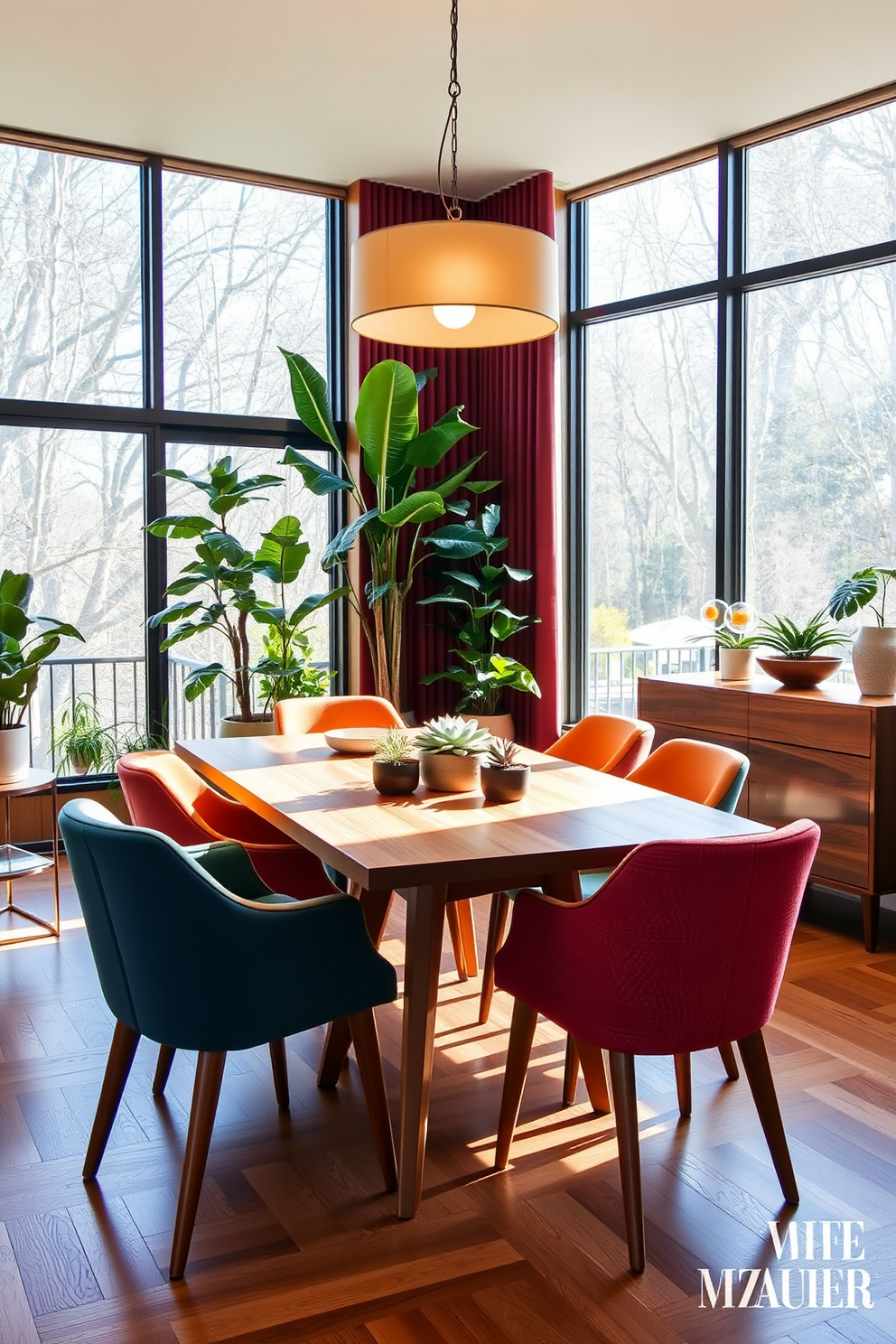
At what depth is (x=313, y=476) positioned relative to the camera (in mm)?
5312

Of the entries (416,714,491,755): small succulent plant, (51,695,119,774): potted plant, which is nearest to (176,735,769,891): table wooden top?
(416,714,491,755): small succulent plant

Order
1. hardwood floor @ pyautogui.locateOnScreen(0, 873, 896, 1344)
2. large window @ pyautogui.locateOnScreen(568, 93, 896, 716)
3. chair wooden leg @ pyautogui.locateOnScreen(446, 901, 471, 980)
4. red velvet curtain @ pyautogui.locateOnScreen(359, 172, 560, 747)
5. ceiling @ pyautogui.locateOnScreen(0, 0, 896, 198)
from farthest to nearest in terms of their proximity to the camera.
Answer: red velvet curtain @ pyautogui.locateOnScreen(359, 172, 560, 747), large window @ pyautogui.locateOnScreen(568, 93, 896, 716), ceiling @ pyautogui.locateOnScreen(0, 0, 896, 198), chair wooden leg @ pyautogui.locateOnScreen(446, 901, 471, 980), hardwood floor @ pyautogui.locateOnScreen(0, 873, 896, 1344)

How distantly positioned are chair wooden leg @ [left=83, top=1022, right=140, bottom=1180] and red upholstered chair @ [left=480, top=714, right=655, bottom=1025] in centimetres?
106

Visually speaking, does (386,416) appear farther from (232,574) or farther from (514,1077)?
(514,1077)

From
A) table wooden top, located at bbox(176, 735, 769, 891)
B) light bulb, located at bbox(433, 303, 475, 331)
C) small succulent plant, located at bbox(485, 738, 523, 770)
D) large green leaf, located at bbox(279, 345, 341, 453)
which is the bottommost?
table wooden top, located at bbox(176, 735, 769, 891)

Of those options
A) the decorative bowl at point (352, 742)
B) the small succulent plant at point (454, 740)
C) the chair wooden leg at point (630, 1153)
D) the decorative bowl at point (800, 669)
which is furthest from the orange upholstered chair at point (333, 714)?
Answer: the chair wooden leg at point (630, 1153)

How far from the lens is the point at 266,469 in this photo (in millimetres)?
5879

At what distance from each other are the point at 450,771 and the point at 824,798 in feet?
6.06

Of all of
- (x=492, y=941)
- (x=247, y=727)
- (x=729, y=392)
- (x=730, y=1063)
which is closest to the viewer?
(x=730, y=1063)

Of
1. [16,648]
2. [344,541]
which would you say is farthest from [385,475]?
[16,648]

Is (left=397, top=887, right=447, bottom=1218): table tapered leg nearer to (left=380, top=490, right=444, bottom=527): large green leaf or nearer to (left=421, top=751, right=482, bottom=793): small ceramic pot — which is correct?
(left=421, top=751, right=482, bottom=793): small ceramic pot

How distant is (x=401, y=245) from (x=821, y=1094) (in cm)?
227

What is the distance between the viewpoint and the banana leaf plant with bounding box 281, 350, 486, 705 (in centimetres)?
517

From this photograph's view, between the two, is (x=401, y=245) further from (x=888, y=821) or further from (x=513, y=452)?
(x=513, y=452)
